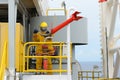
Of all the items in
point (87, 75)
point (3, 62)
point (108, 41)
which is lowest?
point (87, 75)

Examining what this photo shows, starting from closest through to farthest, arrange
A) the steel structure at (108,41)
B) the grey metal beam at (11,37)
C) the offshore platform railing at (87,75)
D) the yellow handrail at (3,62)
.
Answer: the yellow handrail at (3,62) → the grey metal beam at (11,37) → the steel structure at (108,41) → the offshore platform railing at (87,75)

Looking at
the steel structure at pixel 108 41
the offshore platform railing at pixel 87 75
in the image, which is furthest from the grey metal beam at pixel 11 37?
the offshore platform railing at pixel 87 75

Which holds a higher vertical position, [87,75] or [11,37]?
[11,37]

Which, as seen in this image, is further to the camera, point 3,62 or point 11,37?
point 11,37

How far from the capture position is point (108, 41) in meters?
11.7

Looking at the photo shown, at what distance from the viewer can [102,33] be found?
12.6m

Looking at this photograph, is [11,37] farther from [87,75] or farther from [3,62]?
[87,75]

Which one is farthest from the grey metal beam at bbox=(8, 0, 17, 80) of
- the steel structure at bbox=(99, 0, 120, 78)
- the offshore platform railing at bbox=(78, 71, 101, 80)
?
the offshore platform railing at bbox=(78, 71, 101, 80)

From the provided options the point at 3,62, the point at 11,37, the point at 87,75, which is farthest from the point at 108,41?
the point at 87,75

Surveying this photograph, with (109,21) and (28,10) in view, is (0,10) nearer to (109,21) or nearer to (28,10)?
(28,10)

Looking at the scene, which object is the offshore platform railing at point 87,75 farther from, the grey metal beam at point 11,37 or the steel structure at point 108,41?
the grey metal beam at point 11,37

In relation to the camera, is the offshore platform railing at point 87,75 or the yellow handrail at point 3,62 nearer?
the yellow handrail at point 3,62

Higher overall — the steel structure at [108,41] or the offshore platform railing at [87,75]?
the steel structure at [108,41]

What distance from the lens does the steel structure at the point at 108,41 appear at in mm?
11352
